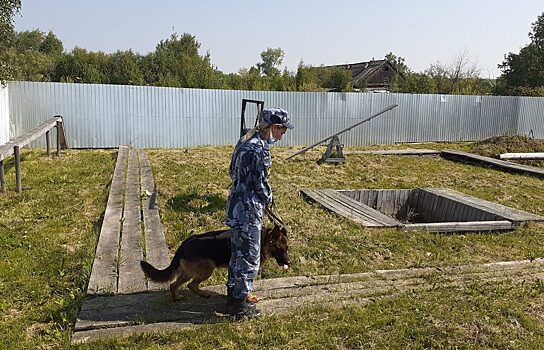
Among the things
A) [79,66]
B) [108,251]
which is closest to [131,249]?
[108,251]

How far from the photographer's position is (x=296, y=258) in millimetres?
4617

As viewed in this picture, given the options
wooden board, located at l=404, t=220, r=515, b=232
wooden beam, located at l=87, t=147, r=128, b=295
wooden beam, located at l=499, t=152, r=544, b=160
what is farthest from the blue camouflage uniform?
wooden beam, located at l=499, t=152, r=544, b=160

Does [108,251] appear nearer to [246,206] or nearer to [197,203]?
[246,206]

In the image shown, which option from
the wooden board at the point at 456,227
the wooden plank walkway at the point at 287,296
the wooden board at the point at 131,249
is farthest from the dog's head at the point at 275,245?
the wooden board at the point at 456,227

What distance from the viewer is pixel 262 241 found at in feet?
11.1

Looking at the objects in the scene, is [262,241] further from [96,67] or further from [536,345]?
[96,67]

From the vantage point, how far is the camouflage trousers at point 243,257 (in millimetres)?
3098

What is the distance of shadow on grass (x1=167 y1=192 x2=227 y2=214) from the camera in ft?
20.1

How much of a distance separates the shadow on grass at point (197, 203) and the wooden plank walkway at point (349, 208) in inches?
62.7

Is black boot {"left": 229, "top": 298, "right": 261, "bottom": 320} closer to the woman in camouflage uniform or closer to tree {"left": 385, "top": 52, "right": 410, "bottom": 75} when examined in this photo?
the woman in camouflage uniform

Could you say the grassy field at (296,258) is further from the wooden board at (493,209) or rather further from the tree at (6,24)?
the tree at (6,24)

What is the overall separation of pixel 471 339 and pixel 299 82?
21.8m

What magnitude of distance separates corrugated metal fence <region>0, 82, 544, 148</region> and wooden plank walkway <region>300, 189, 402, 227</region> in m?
7.86

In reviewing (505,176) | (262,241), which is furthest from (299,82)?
(262,241)
